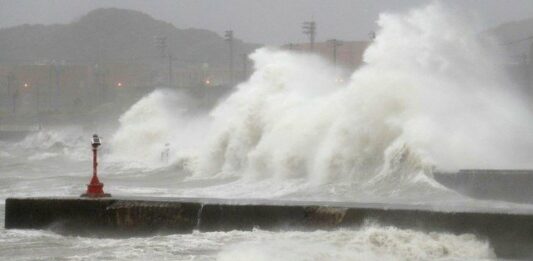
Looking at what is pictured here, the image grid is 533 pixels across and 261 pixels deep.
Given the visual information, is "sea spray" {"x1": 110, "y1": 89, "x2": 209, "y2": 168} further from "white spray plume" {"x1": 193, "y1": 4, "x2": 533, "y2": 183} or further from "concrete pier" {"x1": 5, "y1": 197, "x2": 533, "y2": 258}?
"concrete pier" {"x1": 5, "y1": 197, "x2": 533, "y2": 258}

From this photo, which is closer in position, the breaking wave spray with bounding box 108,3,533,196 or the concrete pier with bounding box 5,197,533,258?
the concrete pier with bounding box 5,197,533,258

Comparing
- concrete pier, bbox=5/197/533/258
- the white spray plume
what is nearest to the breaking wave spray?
the white spray plume

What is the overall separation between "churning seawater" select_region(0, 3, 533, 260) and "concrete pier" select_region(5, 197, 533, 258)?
5.7 inches

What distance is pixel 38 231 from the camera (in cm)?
977

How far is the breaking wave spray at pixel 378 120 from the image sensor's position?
1445 cm

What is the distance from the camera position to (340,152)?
15.4m

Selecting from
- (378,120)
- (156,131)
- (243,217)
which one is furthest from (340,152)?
(156,131)

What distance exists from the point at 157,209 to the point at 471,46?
14661 millimetres

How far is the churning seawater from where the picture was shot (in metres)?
7.98

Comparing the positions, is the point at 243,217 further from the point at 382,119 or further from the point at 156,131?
the point at 156,131

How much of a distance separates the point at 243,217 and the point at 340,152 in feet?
21.7

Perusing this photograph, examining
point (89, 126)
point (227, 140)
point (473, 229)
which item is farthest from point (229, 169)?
point (89, 126)

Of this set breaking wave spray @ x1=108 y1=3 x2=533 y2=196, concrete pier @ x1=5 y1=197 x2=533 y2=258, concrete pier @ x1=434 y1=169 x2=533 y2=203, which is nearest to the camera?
concrete pier @ x1=5 y1=197 x2=533 y2=258

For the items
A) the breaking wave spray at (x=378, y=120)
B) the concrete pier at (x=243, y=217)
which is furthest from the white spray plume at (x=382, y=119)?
the concrete pier at (x=243, y=217)
